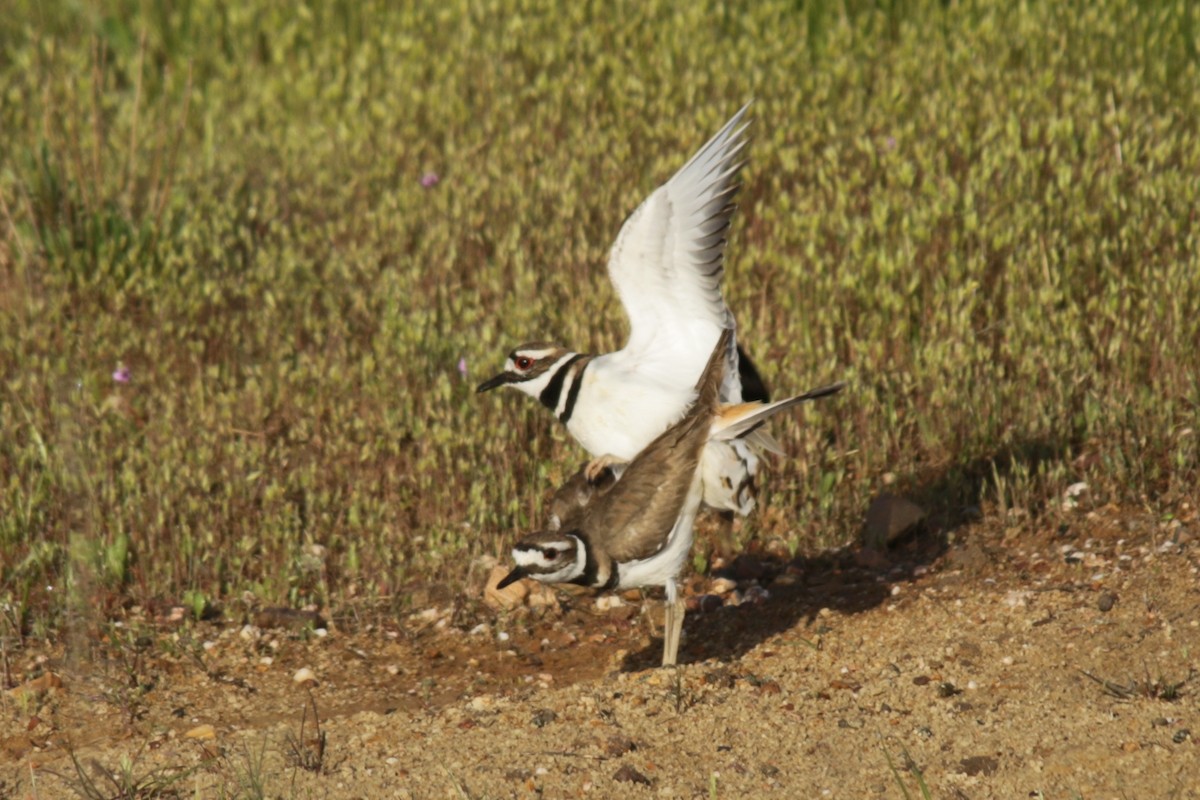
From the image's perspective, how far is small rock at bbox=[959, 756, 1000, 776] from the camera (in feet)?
15.1

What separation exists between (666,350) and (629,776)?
82.1 inches

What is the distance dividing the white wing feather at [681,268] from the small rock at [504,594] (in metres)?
1.09

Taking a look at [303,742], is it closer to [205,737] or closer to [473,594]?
[205,737]

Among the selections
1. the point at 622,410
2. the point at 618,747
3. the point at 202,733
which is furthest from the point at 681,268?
the point at 202,733

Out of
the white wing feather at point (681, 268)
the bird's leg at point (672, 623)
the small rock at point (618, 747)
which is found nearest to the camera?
the small rock at point (618, 747)

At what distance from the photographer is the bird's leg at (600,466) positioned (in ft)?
20.0

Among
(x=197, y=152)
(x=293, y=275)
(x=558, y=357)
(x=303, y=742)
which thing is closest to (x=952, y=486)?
(x=558, y=357)

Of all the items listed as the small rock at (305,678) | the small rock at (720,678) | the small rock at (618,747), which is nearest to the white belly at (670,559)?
the small rock at (720,678)

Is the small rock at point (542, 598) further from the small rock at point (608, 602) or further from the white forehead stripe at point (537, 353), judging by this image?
the white forehead stripe at point (537, 353)

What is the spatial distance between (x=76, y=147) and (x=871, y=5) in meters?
5.19

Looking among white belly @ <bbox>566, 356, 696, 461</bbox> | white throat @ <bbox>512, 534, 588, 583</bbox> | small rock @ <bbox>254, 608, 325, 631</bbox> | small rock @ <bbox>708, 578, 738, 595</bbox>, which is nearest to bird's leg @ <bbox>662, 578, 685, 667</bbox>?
white throat @ <bbox>512, 534, 588, 583</bbox>

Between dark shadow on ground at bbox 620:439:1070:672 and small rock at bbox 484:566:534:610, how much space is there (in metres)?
0.63

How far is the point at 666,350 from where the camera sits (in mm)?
6328

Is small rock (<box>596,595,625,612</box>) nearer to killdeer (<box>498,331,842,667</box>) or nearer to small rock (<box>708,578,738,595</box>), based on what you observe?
small rock (<box>708,578,738,595</box>)
